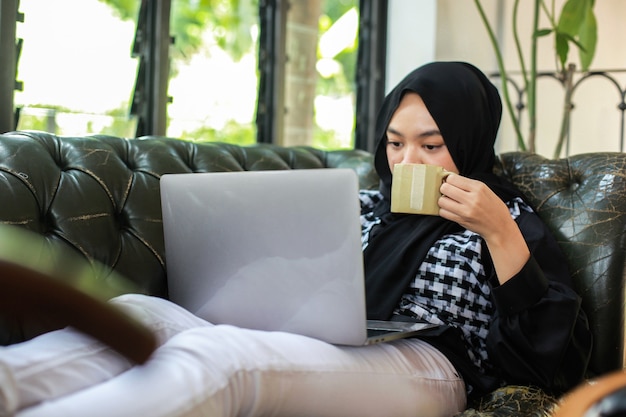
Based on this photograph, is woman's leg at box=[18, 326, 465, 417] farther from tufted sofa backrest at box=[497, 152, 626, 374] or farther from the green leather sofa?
tufted sofa backrest at box=[497, 152, 626, 374]

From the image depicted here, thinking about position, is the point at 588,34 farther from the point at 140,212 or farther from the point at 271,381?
the point at 271,381

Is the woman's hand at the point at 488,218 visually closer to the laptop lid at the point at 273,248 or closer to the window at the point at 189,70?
the laptop lid at the point at 273,248

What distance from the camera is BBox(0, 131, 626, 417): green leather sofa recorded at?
143 centimetres

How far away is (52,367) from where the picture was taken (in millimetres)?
931

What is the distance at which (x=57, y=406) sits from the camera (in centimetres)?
84

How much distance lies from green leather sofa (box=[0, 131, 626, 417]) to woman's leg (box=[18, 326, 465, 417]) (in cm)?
15

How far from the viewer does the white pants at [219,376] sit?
88cm

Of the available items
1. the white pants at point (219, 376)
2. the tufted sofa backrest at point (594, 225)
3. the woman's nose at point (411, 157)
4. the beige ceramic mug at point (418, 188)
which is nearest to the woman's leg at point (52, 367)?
the white pants at point (219, 376)

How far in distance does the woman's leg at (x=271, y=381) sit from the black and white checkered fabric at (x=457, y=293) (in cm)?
10

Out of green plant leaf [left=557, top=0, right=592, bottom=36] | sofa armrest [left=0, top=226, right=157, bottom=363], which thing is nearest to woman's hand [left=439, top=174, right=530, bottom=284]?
sofa armrest [left=0, top=226, right=157, bottom=363]

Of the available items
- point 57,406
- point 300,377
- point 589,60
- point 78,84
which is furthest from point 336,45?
point 57,406

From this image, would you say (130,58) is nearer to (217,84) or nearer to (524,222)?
(217,84)

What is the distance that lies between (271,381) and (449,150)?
0.74 meters

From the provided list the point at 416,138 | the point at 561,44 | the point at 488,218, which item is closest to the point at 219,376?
the point at 488,218
